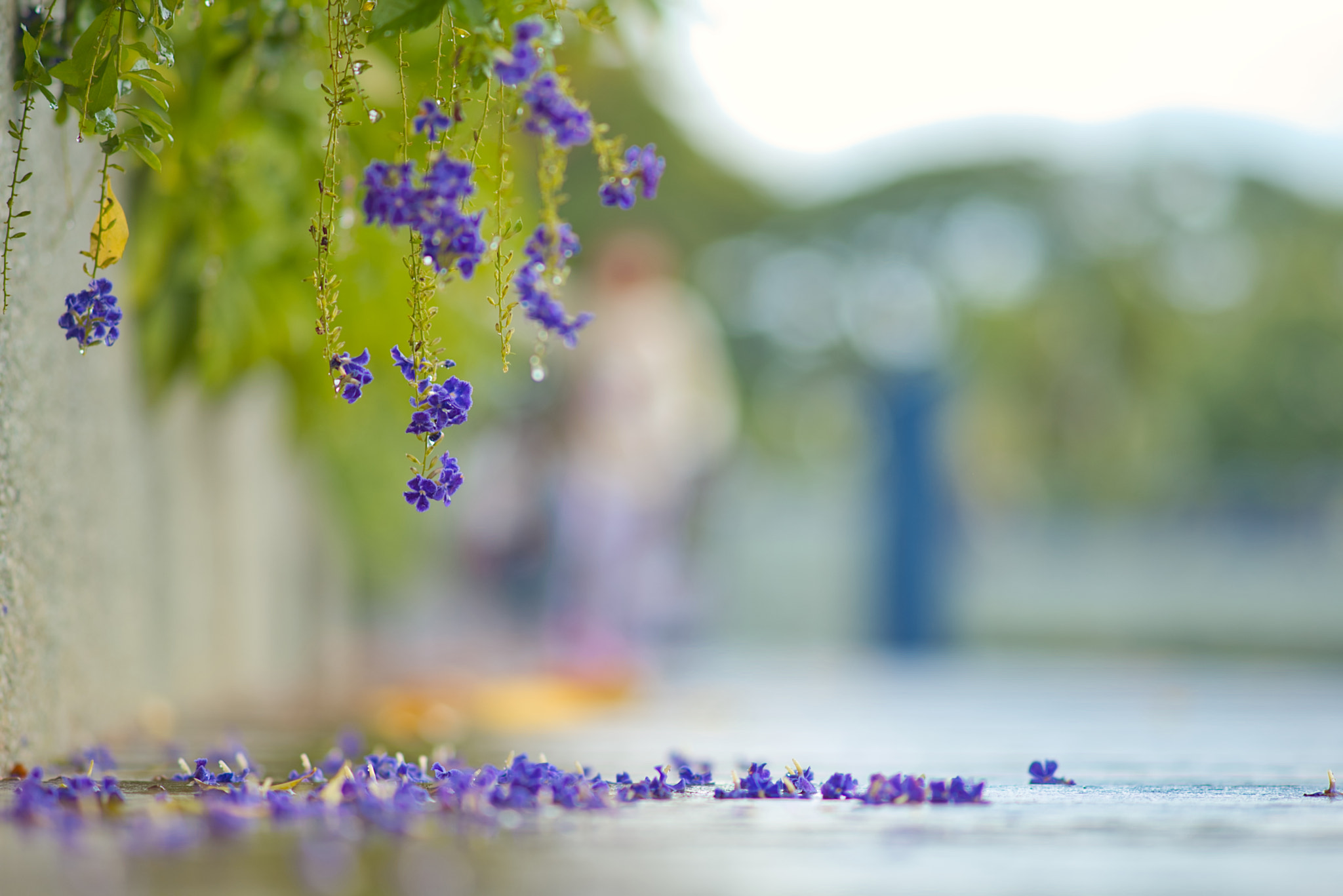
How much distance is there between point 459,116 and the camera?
50.0 inches

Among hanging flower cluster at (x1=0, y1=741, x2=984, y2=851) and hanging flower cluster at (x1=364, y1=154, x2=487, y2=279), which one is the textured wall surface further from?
hanging flower cluster at (x1=364, y1=154, x2=487, y2=279)

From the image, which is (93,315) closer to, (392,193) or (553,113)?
(392,193)

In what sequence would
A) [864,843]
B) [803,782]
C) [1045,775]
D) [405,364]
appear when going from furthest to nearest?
1. [1045,775]
2. [803,782]
3. [405,364]
4. [864,843]

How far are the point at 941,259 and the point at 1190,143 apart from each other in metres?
7.19

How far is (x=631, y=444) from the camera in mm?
5062

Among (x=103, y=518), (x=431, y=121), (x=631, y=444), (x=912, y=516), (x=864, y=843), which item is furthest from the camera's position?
(x=912, y=516)

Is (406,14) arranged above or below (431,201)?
above

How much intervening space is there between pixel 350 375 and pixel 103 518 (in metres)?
0.99

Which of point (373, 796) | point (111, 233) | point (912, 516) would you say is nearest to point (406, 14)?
point (111, 233)

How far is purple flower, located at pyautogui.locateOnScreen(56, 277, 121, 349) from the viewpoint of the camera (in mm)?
1286

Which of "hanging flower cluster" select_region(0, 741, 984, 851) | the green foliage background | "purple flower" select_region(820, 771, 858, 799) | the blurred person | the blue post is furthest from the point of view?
the blue post

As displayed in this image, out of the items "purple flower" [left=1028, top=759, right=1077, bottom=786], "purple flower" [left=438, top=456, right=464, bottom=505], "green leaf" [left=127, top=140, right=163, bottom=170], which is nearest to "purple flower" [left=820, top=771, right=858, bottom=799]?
"purple flower" [left=1028, top=759, right=1077, bottom=786]

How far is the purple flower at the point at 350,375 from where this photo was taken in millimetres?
1259

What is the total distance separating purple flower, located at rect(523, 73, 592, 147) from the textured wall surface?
609mm
